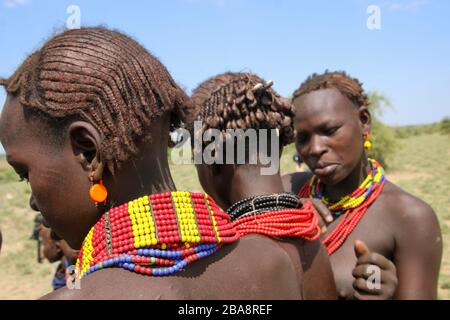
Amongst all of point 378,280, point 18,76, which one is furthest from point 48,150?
point 378,280

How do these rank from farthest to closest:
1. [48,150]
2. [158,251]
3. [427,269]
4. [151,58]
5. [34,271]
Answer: [34,271] < [427,269] < [151,58] < [48,150] < [158,251]

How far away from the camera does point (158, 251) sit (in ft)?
4.42

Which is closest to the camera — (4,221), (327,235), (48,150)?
(48,150)

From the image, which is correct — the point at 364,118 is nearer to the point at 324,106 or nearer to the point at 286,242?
the point at 324,106

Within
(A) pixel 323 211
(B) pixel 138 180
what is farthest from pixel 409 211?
(B) pixel 138 180

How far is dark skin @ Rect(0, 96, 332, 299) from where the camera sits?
142 centimetres

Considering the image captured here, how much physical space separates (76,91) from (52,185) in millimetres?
285

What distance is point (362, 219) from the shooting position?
294 cm

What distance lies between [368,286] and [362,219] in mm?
663

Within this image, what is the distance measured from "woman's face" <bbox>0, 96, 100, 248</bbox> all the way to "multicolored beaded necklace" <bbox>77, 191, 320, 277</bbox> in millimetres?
77

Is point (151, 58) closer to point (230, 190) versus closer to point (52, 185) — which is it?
point (52, 185)

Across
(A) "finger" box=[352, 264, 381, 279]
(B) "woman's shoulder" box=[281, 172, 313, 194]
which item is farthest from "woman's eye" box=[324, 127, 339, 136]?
(A) "finger" box=[352, 264, 381, 279]

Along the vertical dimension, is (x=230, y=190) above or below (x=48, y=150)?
below

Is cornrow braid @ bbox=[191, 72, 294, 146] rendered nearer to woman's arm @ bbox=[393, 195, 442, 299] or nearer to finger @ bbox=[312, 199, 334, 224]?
finger @ bbox=[312, 199, 334, 224]
